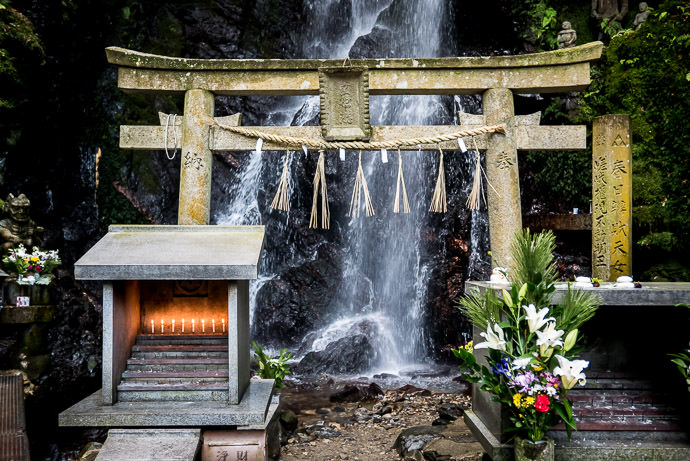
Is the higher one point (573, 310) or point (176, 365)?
point (573, 310)

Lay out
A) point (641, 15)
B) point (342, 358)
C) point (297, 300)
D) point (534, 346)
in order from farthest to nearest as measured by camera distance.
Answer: point (297, 300)
point (641, 15)
point (342, 358)
point (534, 346)

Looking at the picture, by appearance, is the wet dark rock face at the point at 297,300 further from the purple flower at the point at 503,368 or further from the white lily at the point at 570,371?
the white lily at the point at 570,371

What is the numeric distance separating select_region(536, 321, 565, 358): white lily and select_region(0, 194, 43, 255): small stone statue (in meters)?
9.89

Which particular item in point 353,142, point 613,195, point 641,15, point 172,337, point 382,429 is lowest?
point 382,429

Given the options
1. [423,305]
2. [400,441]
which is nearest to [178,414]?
[400,441]

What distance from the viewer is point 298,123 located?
15.6m

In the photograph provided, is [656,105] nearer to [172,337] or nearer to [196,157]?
[196,157]

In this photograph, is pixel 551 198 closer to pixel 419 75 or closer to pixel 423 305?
pixel 423 305

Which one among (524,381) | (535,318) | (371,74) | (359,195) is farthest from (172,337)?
(371,74)

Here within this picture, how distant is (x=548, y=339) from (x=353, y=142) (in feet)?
13.1

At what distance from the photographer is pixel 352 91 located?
7.29 meters

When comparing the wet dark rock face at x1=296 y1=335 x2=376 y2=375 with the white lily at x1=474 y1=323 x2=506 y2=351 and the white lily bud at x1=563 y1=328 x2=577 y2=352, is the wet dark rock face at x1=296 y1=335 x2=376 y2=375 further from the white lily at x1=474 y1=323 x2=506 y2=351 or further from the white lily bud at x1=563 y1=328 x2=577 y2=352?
the white lily bud at x1=563 y1=328 x2=577 y2=352

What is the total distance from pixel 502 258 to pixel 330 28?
1329cm

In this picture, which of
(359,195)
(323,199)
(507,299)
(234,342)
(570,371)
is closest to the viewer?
(570,371)
